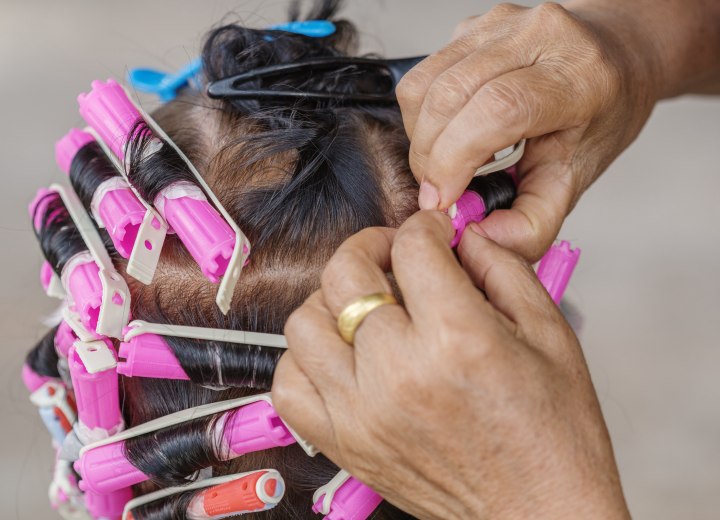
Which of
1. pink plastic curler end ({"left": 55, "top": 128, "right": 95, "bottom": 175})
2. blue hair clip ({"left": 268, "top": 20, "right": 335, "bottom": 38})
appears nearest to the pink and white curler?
pink plastic curler end ({"left": 55, "top": 128, "right": 95, "bottom": 175})

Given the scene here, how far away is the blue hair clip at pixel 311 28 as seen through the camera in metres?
1.12

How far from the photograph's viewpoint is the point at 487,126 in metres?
0.80

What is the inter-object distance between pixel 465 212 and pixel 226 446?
1.33ft

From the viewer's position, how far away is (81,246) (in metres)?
0.93

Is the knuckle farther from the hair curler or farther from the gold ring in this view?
the hair curler

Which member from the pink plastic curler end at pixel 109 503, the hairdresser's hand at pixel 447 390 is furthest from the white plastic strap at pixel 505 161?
the pink plastic curler end at pixel 109 503

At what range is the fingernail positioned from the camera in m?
0.84

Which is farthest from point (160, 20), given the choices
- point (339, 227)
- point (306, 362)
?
point (306, 362)

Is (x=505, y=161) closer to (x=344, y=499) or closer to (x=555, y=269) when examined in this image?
(x=555, y=269)

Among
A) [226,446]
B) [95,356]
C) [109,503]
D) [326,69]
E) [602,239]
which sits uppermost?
[326,69]

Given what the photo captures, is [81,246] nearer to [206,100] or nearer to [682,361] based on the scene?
[206,100]

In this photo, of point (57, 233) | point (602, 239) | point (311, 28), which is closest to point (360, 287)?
point (57, 233)

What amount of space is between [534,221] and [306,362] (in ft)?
1.22

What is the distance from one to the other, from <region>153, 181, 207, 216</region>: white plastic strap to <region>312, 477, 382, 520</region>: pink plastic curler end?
386 millimetres
